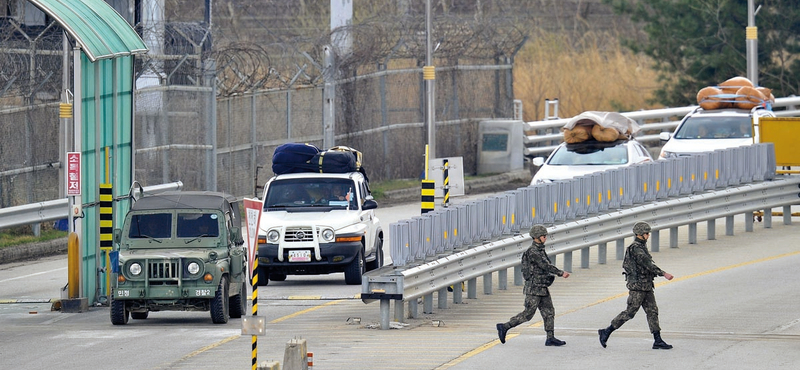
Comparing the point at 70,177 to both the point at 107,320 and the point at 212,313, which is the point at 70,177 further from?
the point at 212,313

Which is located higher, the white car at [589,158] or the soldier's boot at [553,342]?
the white car at [589,158]

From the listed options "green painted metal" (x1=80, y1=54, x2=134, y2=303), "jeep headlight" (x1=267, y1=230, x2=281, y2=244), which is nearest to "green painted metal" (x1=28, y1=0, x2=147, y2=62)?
"green painted metal" (x1=80, y1=54, x2=134, y2=303)

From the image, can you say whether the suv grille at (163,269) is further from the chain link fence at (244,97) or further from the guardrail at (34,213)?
the guardrail at (34,213)

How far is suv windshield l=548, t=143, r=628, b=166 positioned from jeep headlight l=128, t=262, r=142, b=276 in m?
11.2

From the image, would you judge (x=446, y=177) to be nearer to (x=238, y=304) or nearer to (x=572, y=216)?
(x=572, y=216)

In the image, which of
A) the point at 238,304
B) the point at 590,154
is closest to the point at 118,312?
the point at 238,304

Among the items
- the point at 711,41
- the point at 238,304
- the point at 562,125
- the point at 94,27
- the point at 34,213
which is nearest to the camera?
the point at 238,304

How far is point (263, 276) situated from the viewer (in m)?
21.7

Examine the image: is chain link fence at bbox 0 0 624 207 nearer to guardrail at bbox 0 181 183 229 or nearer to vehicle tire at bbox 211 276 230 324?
guardrail at bbox 0 181 183 229

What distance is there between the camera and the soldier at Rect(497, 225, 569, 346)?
51.3ft

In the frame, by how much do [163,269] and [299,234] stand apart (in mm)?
3633

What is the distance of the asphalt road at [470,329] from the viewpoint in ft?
48.5

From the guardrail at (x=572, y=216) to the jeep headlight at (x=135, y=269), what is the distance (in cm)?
277

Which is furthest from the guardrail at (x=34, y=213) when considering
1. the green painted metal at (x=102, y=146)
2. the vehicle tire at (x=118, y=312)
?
the vehicle tire at (x=118, y=312)
